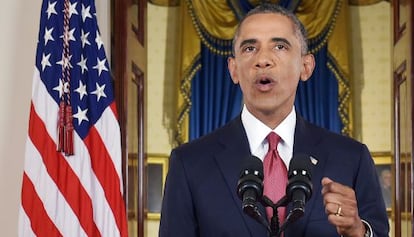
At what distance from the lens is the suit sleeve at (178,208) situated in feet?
6.40

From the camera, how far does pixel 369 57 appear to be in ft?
27.2

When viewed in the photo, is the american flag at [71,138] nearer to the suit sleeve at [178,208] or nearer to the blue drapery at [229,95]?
the suit sleeve at [178,208]

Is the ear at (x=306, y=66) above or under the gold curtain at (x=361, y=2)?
under

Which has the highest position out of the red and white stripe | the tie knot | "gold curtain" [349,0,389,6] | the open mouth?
"gold curtain" [349,0,389,6]

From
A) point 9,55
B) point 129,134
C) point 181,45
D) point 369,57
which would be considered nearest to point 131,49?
point 129,134

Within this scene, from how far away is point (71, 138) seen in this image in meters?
4.14

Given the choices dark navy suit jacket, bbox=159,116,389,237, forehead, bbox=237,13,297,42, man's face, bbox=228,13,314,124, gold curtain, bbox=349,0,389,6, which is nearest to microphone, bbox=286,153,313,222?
dark navy suit jacket, bbox=159,116,389,237

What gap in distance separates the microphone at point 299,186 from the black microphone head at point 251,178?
6cm

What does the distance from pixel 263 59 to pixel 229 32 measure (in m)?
6.27

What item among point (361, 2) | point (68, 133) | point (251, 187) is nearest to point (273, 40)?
point (251, 187)

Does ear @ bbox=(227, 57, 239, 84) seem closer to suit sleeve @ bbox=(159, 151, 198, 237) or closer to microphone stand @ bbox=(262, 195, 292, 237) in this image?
suit sleeve @ bbox=(159, 151, 198, 237)

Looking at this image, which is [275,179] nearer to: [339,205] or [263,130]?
[263,130]

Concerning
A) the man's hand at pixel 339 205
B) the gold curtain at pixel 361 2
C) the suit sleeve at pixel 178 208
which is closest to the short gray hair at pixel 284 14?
the suit sleeve at pixel 178 208

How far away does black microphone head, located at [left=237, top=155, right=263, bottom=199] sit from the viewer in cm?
164
